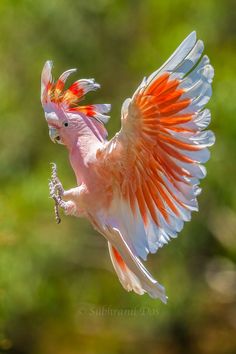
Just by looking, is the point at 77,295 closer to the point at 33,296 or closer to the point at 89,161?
the point at 33,296

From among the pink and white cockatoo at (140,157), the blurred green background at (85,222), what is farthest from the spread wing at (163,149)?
the blurred green background at (85,222)

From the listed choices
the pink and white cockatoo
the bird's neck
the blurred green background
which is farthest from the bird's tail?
the blurred green background

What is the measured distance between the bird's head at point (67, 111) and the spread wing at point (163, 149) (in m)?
0.06

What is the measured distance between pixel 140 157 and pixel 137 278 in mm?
180

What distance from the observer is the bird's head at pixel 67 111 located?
46.8 inches

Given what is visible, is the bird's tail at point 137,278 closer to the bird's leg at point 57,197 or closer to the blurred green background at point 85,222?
the bird's leg at point 57,197

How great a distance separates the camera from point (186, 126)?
1.14 metres

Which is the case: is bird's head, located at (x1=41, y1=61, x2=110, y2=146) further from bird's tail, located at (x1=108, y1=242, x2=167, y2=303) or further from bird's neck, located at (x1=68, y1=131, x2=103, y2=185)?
bird's tail, located at (x1=108, y1=242, x2=167, y2=303)

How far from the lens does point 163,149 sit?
1157 mm

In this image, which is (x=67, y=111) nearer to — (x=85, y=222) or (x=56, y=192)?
(x=56, y=192)

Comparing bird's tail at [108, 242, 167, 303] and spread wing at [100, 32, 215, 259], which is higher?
spread wing at [100, 32, 215, 259]

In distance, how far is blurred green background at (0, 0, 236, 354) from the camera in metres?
4.08

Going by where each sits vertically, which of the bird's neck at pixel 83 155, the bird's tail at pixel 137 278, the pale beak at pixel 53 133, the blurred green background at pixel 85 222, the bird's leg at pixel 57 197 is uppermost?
the pale beak at pixel 53 133

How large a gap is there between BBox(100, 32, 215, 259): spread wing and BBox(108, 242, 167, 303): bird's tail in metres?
0.03
